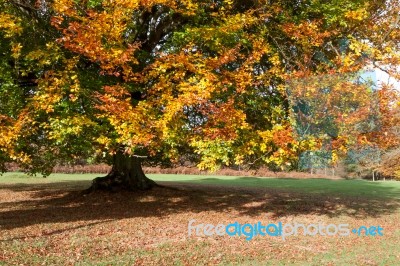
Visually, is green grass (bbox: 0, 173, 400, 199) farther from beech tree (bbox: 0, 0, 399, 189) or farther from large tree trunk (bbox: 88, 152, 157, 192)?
beech tree (bbox: 0, 0, 399, 189)

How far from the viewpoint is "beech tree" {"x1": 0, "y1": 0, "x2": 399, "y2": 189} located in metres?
11.0

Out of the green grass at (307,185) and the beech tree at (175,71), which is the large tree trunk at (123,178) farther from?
the green grass at (307,185)

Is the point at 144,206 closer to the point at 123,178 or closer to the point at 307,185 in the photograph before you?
the point at 123,178

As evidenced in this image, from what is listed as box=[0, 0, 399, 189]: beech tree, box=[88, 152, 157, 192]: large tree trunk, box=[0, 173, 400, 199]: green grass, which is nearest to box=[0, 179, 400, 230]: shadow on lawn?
box=[88, 152, 157, 192]: large tree trunk

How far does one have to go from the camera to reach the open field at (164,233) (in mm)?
9305

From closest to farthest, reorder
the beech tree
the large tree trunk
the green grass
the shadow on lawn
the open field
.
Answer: the open field
the beech tree
the shadow on lawn
the large tree trunk
the green grass

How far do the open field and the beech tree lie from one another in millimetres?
2382

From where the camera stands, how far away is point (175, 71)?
39.5 ft

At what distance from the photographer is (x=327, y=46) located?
47.2ft

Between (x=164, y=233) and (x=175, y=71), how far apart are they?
16.4ft

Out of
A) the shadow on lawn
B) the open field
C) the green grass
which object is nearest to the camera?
the open field

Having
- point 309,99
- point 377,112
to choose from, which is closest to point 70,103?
point 309,99

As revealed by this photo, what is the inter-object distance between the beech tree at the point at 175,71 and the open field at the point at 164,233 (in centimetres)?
238

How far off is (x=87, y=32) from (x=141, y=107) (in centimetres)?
255
